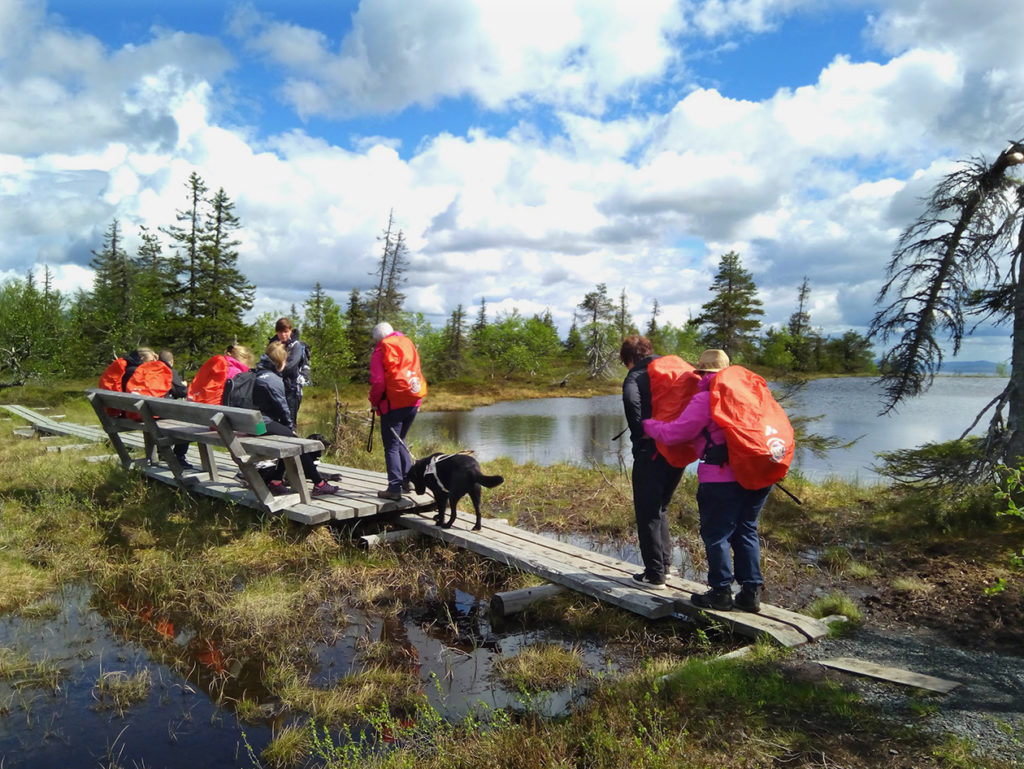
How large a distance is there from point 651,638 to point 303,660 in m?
2.54

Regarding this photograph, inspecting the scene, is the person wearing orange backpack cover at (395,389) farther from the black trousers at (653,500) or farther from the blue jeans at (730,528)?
the blue jeans at (730,528)

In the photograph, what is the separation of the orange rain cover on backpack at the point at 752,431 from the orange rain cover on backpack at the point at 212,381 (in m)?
6.73

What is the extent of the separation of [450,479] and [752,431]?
326 centimetres

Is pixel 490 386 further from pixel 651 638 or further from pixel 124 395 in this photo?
pixel 651 638

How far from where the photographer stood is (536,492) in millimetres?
10922

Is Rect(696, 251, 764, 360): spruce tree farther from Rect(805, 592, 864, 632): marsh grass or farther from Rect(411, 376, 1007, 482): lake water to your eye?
Rect(805, 592, 864, 632): marsh grass

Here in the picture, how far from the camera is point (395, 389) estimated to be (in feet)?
22.7

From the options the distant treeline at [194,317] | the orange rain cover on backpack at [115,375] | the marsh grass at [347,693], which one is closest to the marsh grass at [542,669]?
the marsh grass at [347,693]

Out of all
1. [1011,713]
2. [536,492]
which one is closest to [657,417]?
[1011,713]

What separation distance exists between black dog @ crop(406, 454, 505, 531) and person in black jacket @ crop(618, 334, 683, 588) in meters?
1.53

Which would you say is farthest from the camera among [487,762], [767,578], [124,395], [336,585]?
[124,395]

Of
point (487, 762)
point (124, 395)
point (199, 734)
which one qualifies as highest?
point (124, 395)

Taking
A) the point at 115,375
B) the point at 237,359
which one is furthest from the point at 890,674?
the point at 115,375

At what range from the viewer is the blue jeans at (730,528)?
456cm
